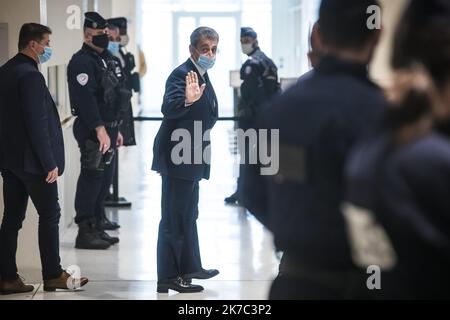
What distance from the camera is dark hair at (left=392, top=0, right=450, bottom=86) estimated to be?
2.20 metres

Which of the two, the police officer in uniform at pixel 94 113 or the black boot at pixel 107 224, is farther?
the black boot at pixel 107 224

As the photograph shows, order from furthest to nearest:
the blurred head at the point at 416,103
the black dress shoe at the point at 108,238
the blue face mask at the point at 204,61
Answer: the black dress shoe at the point at 108,238, the blue face mask at the point at 204,61, the blurred head at the point at 416,103

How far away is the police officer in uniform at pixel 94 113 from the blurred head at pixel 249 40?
1.81m

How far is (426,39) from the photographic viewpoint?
7.24 feet

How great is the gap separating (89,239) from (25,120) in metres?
1.96

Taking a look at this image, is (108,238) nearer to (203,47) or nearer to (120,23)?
(203,47)

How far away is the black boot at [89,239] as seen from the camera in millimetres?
7195

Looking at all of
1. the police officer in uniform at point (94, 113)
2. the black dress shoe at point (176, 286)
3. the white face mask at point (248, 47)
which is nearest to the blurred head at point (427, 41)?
the black dress shoe at point (176, 286)

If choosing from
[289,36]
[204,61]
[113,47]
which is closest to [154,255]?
[204,61]

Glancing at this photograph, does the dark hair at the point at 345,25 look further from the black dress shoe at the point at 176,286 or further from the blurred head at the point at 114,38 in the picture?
the blurred head at the point at 114,38

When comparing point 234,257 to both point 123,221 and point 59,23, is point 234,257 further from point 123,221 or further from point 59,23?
point 59,23

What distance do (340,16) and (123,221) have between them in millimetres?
6071

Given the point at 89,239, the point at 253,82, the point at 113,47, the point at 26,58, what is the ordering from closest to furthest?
the point at 26,58
the point at 89,239
the point at 113,47
the point at 253,82
